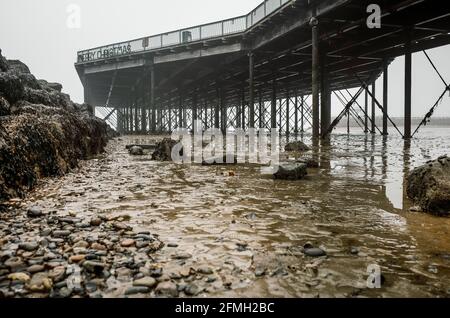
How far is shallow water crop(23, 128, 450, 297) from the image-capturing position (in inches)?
75.1

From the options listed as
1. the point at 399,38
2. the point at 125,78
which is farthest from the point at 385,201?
the point at 125,78

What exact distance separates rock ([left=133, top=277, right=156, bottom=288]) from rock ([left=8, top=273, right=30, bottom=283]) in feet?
2.04

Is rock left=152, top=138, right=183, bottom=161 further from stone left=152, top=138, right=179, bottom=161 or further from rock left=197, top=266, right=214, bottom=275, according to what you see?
rock left=197, top=266, right=214, bottom=275

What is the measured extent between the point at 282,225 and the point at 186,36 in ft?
67.6

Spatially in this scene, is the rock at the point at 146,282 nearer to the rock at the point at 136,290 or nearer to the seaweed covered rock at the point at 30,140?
the rock at the point at 136,290

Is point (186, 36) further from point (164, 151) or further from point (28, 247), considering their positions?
point (28, 247)

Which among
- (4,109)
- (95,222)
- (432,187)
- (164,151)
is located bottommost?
(95,222)

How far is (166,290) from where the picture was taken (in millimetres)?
1776

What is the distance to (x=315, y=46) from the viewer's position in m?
13.6

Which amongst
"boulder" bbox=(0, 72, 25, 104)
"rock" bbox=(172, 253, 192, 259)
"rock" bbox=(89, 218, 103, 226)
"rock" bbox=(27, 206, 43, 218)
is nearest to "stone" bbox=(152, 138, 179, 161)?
"boulder" bbox=(0, 72, 25, 104)

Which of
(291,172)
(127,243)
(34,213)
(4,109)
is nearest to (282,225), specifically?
(127,243)
